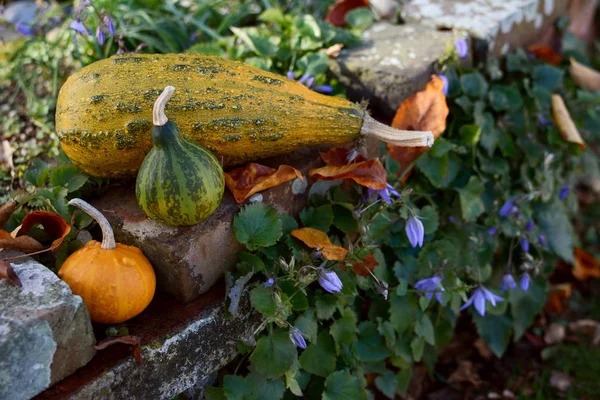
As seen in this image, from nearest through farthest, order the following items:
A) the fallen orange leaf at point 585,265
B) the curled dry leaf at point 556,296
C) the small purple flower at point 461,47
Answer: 1. the small purple flower at point 461,47
2. the curled dry leaf at point 556,296
3. the fallen orange leaf at point 585,265

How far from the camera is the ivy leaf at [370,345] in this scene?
2.31m

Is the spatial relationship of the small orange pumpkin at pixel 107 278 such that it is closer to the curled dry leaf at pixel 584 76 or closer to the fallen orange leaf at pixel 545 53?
the fallen orange leaf at pixel 545 53

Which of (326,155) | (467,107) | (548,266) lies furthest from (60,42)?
(548,266)

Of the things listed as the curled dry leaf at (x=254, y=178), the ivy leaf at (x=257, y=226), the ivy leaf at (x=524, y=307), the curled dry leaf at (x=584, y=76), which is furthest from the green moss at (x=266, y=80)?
the curled dry leaf at (x=584, y=76)

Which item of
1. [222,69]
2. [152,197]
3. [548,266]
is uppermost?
[222,69]

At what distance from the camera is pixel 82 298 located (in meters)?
1.65

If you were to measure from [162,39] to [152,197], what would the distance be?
5.24ft

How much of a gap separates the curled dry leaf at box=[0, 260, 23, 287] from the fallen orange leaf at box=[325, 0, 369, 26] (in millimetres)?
2300

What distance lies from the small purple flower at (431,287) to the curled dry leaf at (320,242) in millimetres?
493

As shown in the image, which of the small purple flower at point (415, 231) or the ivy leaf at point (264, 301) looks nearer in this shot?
the ivy leaf at point (264, 301)

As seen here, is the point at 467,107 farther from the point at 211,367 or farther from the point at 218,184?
the point at 211,367

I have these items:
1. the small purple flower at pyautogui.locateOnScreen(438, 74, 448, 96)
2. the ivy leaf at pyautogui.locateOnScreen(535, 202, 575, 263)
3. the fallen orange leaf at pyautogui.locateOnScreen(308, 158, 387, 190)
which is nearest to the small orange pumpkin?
the fallen orange leaf at pyautogui.locateOnScreen(308, 158, 387, 190)

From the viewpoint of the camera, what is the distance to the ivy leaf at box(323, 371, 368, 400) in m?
2.05

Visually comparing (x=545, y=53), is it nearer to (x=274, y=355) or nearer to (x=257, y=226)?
(x=257, y=226)
